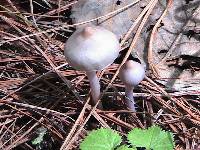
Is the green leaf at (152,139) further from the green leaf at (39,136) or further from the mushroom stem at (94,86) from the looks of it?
the green leaf at (39,136)

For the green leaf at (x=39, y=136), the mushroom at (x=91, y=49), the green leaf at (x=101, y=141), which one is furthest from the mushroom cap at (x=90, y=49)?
the green leaf at (x=39, y=136)

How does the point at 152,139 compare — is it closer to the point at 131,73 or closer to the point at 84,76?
the point at 131,73

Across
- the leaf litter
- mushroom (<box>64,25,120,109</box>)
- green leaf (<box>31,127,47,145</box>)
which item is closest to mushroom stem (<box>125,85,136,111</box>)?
the leaf litter

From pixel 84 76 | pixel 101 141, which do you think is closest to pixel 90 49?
pixel 101 141

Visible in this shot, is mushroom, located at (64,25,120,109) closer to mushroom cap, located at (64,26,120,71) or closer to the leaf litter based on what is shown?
mushroom cap, located at (64,26,120,71)

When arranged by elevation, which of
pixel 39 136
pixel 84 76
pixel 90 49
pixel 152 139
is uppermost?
pixel 84 76

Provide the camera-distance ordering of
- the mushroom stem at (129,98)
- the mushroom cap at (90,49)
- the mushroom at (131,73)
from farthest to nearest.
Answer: the mushroom stem at (129,98) → the mushroom at (131,73) → the mushroom cap at (90,49)

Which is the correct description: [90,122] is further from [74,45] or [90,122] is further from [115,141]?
[74,45]
